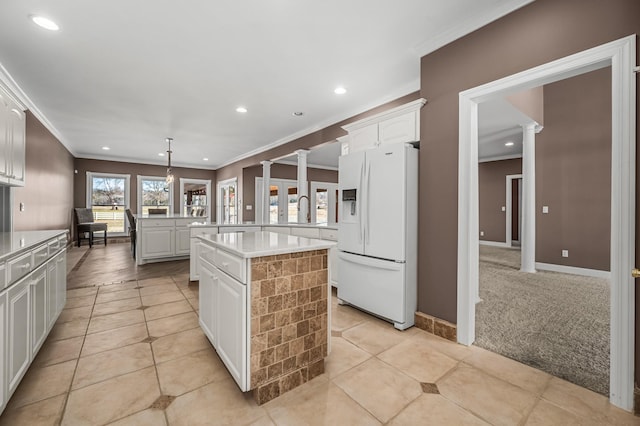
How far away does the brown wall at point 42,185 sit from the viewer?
4.01 m

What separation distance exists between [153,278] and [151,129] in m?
2.95

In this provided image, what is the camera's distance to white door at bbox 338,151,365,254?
9.46 ft

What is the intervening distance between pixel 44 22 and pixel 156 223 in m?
3.75

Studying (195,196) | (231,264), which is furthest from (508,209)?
(195,196)

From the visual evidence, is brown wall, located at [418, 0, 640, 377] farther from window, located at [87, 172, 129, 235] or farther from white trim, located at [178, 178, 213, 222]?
window, located at [87, 172, 129, 235]

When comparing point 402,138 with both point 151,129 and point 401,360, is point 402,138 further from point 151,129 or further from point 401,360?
point 151,129

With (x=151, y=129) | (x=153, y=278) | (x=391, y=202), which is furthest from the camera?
(x=151, y=129)

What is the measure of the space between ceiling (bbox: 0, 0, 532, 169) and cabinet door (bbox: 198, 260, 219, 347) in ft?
6.58

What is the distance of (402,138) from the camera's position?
2.74 metres

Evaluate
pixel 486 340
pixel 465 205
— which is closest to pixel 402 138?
pixel 465 205

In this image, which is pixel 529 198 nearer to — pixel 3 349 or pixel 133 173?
pixel 3 349

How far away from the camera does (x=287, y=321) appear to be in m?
1.72

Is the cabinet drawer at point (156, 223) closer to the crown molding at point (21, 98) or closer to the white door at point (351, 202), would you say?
the crown molding at point (21, 98)

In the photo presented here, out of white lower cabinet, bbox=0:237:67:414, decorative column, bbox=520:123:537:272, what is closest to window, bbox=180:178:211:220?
white lower cabinet, bbox=0:237:67:414
